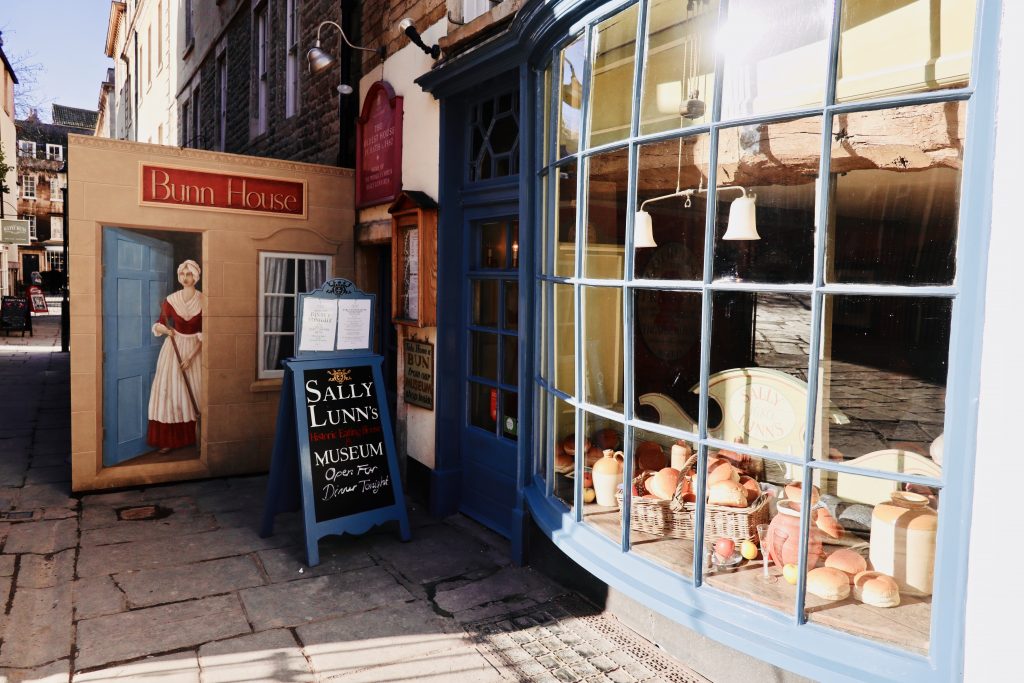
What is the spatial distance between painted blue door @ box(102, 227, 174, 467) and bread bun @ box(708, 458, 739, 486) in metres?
5.00

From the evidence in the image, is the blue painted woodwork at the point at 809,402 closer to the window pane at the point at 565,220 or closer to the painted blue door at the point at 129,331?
the window pane at the point at 565,220

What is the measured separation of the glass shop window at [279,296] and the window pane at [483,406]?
204 cm

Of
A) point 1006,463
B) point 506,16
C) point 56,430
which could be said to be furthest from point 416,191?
point 56,430

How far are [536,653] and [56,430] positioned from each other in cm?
721

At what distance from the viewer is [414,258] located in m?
5.70

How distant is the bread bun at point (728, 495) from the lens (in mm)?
3295

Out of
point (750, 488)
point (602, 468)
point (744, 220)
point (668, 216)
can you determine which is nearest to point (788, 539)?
point (750, 488)

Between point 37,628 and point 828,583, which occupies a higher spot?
point 828,583

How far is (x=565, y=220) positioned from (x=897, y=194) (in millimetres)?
1698

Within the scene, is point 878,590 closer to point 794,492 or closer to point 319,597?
point 794,492

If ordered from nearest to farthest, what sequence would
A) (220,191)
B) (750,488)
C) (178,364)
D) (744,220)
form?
(744,220) < (750,488) < (220,191) < (178,364)

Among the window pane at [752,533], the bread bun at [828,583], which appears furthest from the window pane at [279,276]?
the bread bun at [828,583]

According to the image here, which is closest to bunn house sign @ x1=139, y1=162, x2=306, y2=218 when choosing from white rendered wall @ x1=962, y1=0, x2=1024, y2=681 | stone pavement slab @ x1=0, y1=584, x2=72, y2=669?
stone pavement slab @ x1=0, y1=584, x2=72, y2=669

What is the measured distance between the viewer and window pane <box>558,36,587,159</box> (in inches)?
151
